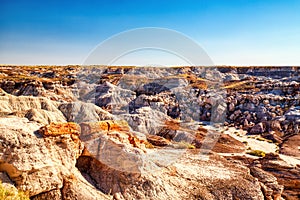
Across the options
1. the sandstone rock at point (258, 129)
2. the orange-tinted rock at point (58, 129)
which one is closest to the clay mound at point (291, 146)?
the sandstone rock at point (258, 129)

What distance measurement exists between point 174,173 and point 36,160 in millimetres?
4597

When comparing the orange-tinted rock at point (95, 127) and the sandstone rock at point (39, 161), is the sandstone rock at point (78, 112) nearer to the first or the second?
the orange-tinted rock at point (95, 127)

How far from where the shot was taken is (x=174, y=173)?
A: 372 inches

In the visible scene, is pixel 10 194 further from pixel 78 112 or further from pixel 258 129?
pixel 258 129

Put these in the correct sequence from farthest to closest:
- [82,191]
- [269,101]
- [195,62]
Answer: [269,101], [195,62], [82,191]

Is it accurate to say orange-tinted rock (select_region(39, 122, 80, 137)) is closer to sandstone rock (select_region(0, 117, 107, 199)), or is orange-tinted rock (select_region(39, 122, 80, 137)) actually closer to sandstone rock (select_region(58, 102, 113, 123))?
sandstone rock (select_region(0, 117, 107, 199))

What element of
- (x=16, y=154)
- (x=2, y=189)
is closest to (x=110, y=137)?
(x=16, y=154)

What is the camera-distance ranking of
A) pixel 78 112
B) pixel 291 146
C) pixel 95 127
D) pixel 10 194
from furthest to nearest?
1. pixel 291 146
2. pixel 78 112
3. pixel 95 127
4. pixel 10 194

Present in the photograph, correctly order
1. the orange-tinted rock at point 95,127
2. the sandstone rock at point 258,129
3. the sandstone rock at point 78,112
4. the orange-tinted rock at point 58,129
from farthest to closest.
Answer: the sandstone rock at point 258,129
the sandstone rock at point 78,112
the orange-tinted rock at point 95,127
the orange-tinted rock at point 58,129

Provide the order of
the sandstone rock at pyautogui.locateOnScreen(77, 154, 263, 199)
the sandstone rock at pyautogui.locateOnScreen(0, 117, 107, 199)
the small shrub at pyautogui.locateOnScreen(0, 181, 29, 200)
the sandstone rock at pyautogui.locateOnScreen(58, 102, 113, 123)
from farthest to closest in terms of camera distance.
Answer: the sandstone rock at pyautogui.locateOnScreen(58, 102, 113, 123) < the sandstone rock at pyautogui.locateOnScreen(77, 154, 263, 199) < the sandstone rock at pyautogui.locateOnScreen(0, 117, 107, 199) < the small shrub at pyautogui.locateOnScreen(0, 181, 29, 200)

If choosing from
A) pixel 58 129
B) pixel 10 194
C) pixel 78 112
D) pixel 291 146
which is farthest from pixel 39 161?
pixel 291 146

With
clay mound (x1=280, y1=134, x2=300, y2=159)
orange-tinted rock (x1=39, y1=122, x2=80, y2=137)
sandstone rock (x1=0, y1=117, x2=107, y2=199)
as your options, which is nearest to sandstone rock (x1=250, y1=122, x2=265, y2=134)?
A: clay mound (x1=280, y1=134, x2=300, y2=159)

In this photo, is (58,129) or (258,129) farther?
(258,129)

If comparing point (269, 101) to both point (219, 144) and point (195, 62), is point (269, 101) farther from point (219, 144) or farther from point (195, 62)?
point (195, 62)
